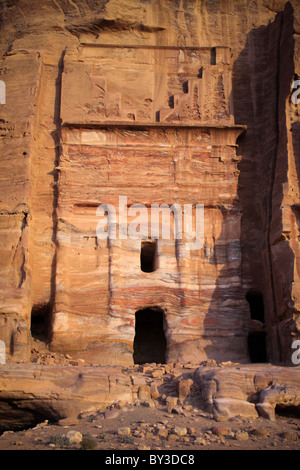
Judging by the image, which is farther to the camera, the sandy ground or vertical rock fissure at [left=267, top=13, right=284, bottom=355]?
vertical rock fissure at [left=267, top=13, right=284, bottom=355]

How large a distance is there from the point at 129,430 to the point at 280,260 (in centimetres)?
605

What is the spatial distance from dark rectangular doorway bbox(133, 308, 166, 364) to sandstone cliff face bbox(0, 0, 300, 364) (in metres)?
0.35

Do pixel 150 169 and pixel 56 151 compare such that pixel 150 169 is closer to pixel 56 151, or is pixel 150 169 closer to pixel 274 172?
pixel 56 151

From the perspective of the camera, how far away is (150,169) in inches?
544

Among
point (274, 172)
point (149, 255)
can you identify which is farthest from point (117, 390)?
point (274, 172)

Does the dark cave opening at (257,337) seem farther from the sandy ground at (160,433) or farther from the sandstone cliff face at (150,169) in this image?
the sandy ground at (160,433)

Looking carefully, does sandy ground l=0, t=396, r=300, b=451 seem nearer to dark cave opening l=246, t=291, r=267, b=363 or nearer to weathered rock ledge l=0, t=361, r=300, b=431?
weathered rock ledge l=0, t=361, r=300, b=431

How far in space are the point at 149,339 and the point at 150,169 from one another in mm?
4429

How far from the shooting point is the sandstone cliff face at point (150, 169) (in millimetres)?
12344

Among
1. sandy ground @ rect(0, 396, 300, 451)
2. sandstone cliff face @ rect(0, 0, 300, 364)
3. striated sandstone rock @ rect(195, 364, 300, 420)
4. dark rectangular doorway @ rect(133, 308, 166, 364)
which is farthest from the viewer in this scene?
dark rectangular doorway @ rect(133, 308, 166, 364)

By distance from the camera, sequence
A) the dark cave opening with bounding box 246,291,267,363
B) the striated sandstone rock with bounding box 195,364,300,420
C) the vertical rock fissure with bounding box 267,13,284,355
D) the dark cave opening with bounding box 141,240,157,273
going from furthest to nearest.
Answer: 1. the dark cave opening with bounding box 246,291,267,363
2. the dark cave opening with bounding box 141,240,157,273
3. the vertical rock fissure with bounding box 267,13,284,355
4. the striated sandstone rock with bounding box 195,364,300,420

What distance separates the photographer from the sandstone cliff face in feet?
40.5

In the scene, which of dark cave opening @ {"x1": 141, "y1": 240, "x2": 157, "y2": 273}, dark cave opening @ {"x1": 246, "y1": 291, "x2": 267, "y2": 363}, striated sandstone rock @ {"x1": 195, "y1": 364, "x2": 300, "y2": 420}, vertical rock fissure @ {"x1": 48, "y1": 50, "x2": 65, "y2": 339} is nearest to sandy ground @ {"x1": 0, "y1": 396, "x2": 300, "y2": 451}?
striated sandstone rock @ {"x1": 195, "y1": 364, "x2": 300, "y2": 420}

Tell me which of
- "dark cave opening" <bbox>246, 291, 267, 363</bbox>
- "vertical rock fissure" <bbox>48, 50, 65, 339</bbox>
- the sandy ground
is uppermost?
"vertical rock fissure" <bbox>48, 50, 65, 339</bbox>
